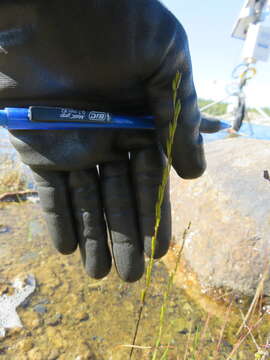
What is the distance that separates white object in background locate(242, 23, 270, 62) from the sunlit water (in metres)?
6.72

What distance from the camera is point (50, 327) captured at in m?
1.56

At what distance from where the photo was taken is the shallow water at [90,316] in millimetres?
1446

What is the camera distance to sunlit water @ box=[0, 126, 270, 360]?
145cm

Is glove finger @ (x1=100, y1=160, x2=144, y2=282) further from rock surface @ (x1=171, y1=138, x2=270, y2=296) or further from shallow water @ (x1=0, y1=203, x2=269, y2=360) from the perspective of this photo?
rock surface @ (x1=171, y1=138, x2=270, y2=296)

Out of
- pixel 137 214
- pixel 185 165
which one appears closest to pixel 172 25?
pixel 185 165

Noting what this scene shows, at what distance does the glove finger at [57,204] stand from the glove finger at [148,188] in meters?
0.34

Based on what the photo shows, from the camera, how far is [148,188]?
1.20 m

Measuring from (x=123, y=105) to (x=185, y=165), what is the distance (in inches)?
15.4

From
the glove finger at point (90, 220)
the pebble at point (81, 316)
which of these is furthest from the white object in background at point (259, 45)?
the pebble at point (81, 316)

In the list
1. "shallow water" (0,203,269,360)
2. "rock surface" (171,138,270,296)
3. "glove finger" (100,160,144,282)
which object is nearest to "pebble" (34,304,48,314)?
"shallow water" (0,203,269,360)

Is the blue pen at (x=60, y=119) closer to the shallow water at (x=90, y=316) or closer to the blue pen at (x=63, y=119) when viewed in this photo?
the blue pen at (x=63, y=119)

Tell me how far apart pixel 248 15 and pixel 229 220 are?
23.6ft

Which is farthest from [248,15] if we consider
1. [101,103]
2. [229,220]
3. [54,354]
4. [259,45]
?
[54,354]

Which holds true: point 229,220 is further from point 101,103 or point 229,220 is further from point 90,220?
point 101,103
